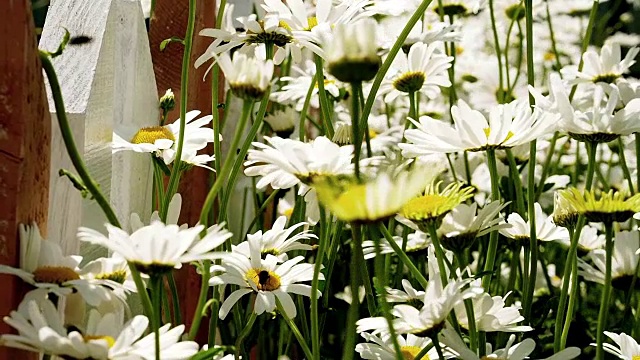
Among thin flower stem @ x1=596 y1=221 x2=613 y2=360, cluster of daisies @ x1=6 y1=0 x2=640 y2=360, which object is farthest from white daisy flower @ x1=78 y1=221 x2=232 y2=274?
thin flower stem @ x1=596 y1=221 x2=613 y2=360

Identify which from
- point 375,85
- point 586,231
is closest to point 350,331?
point 375,85

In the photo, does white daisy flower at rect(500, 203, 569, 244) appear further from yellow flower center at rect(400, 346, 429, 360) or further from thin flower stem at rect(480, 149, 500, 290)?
yellow flower center at rect(400, 346, 429, 360)

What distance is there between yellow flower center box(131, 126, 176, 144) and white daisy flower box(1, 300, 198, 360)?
A: 287 millimetres

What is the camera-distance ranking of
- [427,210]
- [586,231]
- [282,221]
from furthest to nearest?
[586,231]
[282,221]
[427,210]

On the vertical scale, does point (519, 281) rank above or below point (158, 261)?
below

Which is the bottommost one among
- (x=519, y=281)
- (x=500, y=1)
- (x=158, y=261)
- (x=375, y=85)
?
(x=519, y=281)

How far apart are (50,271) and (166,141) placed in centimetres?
25

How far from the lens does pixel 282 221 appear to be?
0.86 meters

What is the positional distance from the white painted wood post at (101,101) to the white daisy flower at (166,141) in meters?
0.02

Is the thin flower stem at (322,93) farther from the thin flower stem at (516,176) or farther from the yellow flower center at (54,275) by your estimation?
the yellow flower center at (54,275)

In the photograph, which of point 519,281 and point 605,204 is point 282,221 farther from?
point 519,281

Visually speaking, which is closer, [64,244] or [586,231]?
[64,244]

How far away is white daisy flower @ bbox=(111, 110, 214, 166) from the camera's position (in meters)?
0.85

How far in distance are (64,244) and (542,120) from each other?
39 cm
